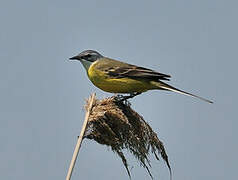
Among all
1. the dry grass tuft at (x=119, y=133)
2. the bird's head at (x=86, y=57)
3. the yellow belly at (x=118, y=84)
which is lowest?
the dry grass tuft at (x=119, y=133)

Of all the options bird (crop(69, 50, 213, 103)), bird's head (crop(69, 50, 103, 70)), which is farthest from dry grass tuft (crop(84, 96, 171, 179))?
bird's head (crop(69, 50, 103, 70))

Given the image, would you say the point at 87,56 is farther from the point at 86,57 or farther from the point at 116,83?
the point at 116,83

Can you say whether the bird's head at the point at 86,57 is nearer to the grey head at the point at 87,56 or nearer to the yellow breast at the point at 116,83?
the grey head at the point at 87,56

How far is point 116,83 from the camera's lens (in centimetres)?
1007

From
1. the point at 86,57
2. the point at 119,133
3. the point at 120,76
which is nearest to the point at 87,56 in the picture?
the point at 86,57

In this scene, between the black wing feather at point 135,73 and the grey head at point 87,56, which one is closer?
the black wing feather at point 135,73

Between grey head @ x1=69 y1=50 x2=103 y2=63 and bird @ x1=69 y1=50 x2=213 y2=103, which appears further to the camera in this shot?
grey head @ x1=69 y1=50 x2=103 y2=63

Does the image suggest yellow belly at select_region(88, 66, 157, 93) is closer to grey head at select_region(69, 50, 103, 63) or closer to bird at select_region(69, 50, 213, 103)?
bird at select_region(69, 50, 213, 103)

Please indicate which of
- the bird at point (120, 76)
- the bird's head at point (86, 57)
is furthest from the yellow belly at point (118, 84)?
the bird's head at point (86, 57)

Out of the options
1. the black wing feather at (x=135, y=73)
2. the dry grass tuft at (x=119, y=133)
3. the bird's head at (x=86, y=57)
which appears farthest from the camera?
the bird's head at (x=86, y=57)

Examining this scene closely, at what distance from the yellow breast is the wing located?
107 millimetres

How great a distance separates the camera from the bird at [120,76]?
31.9 ft

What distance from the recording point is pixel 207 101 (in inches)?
289

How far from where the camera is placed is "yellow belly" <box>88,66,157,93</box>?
990cm
